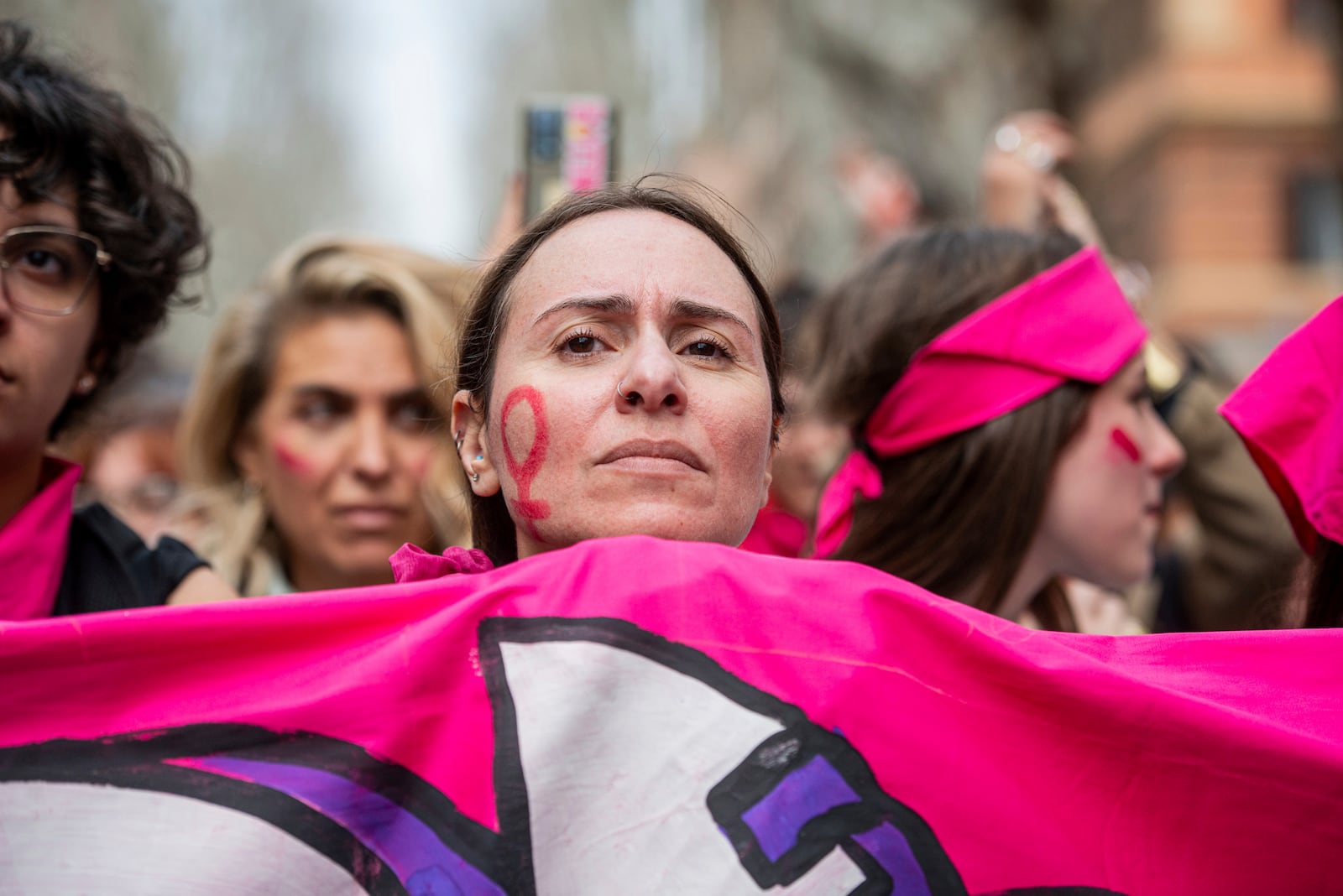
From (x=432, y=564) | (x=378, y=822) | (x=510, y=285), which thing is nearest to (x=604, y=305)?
(x=510, y=285)

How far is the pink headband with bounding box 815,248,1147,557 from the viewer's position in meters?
2.55

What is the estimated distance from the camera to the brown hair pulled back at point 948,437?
252 cm

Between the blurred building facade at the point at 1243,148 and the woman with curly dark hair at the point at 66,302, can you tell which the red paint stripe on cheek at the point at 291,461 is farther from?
the blurred building facade at the point at 1243,148

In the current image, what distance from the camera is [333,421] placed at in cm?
332

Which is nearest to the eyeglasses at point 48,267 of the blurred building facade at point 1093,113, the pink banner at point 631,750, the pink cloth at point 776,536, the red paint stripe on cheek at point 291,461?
the pink banner at point 631,750

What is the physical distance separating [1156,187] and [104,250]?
17.9 m

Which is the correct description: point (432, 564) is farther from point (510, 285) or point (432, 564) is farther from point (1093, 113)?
point (1093, 113)

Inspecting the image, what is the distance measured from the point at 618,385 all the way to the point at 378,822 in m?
0.61

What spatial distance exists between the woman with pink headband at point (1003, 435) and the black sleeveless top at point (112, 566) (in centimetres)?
122

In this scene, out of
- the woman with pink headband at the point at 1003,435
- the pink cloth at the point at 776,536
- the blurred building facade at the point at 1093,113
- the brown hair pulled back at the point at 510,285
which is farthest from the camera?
the blurred building facade at the point at 1093,113

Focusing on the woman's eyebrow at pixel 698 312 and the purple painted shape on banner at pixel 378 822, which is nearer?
the purple painted shape on banner at pixel 378 822

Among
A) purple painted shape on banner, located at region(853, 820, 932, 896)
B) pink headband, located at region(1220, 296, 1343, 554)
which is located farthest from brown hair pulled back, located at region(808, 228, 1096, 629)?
purple painted shape on banner, located at region(853, 820, 932, 896)

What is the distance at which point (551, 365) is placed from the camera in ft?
5.89

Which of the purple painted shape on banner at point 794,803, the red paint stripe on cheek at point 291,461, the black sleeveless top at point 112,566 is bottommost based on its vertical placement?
the red paint stripe on cheek at point 291,461
